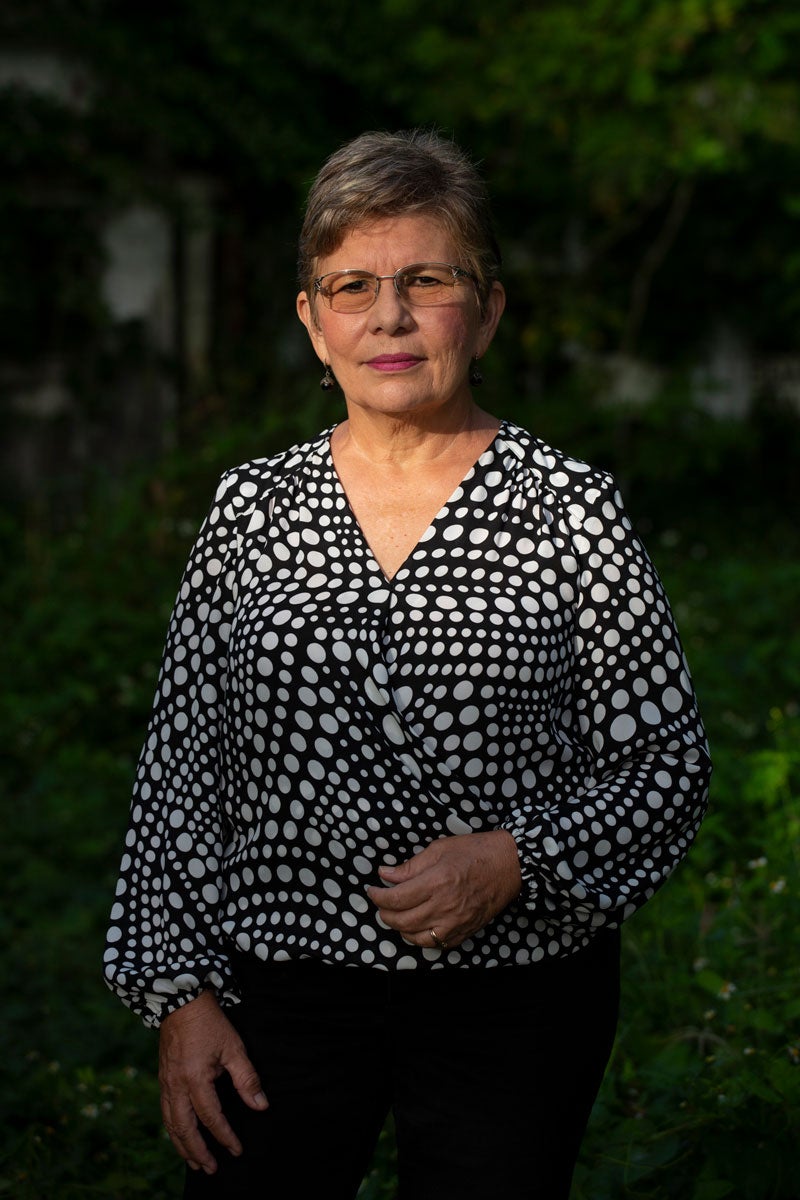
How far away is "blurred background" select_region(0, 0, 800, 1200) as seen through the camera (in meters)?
3.81

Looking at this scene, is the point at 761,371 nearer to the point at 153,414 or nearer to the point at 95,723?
the point at 153,414

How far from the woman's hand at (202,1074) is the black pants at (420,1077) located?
0.07 feet

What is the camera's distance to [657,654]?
1.99 meters

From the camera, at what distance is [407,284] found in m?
2.04

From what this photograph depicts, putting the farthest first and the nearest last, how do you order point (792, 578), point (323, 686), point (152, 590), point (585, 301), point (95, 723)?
point (585, 301) < point (792, 578) < point (152, 590) < point (95, 723) < point (323, 686)

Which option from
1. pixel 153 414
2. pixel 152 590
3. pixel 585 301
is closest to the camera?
pixel 152 590

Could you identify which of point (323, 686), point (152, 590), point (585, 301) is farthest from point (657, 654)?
point (585, 301)

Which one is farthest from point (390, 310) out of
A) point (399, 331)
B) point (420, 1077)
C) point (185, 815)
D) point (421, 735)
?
point (420, 1077)

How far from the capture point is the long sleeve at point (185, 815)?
206 centimetres

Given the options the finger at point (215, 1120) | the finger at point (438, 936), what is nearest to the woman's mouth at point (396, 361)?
the finger at point (438, 936)

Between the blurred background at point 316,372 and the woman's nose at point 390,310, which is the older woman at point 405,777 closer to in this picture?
the woman's nose at point 390,310

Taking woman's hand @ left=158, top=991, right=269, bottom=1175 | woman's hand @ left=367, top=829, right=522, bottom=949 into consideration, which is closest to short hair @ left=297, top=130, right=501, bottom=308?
woman's hand @ left=367, top=829, right=522, bottom=949

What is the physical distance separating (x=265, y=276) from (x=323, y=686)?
383 inches

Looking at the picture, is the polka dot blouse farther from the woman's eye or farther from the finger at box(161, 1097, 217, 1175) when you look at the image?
the woman's eye
